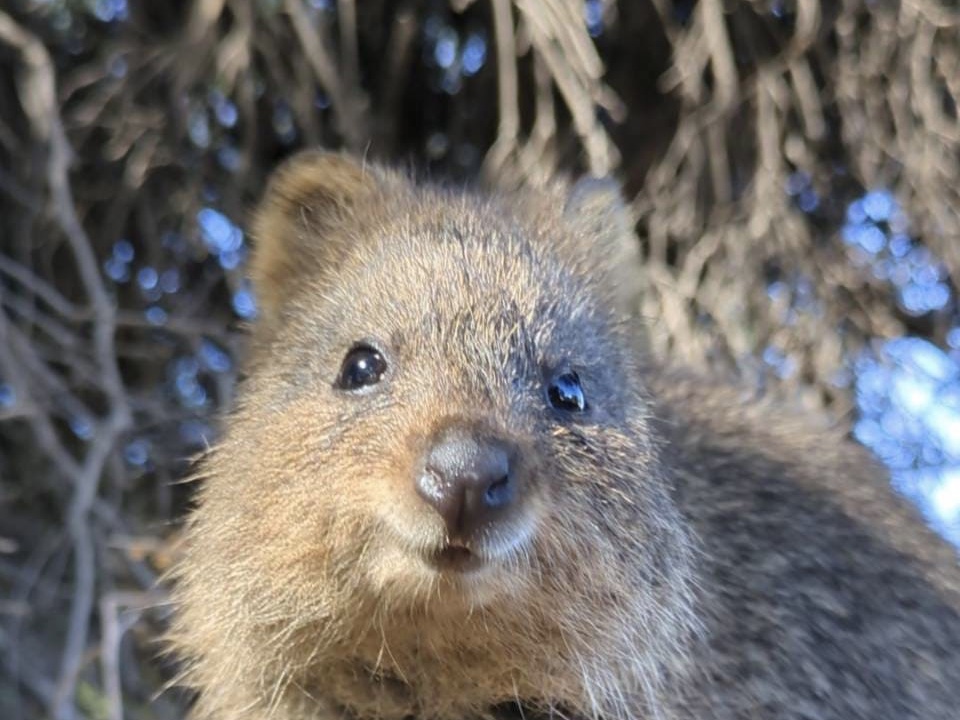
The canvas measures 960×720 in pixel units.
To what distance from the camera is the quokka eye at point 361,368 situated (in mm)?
2033

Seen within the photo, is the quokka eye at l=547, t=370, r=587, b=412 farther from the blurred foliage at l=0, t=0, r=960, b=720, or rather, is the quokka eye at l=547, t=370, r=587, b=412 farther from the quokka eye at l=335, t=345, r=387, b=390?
the blurred foliage at l=0, t=0, r=960, b=720

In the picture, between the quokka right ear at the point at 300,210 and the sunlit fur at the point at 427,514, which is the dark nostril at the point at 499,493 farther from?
the quokka right ear at the point at 300,210

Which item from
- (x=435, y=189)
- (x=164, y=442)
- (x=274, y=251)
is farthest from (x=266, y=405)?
(x=164, y=442)

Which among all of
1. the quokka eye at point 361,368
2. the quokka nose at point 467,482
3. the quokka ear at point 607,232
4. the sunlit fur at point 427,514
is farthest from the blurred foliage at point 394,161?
the quokka nose at point 467,482

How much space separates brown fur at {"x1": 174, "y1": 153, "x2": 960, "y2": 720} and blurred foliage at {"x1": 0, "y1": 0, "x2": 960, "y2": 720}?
693 millimetres

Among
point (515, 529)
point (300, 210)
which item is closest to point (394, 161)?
point (300, 210)

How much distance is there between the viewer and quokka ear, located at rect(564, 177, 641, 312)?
260cm

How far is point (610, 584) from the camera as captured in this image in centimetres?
202

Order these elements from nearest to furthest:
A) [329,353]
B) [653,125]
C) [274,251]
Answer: [329,353] < [274,251] < [653,125]

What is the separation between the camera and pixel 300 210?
257 cm

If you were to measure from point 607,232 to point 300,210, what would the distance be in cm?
73

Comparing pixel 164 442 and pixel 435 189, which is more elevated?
pixel 435 189

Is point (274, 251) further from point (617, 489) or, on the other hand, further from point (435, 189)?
point (617, 489)

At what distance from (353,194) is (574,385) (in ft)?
2.55
